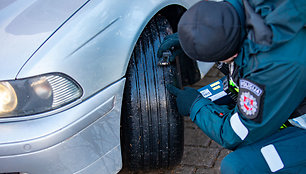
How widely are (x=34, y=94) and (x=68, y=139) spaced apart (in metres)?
0.25

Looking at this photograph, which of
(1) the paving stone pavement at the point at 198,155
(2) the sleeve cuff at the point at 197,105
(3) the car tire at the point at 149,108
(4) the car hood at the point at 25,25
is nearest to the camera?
(4) the car hood at the point at 25,25

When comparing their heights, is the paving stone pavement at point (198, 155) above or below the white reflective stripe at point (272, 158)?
below

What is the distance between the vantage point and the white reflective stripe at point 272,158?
187cm

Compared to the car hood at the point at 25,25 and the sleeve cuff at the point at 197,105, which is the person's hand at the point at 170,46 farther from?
the car hood at the point at 25,25

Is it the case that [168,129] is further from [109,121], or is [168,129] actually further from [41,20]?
[41,20]

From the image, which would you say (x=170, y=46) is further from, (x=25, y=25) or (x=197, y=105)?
(x=25, y=25)

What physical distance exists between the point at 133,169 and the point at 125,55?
2.37ft

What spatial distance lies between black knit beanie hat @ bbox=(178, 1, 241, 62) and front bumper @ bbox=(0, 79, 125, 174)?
1.48ft

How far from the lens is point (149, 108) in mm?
2154

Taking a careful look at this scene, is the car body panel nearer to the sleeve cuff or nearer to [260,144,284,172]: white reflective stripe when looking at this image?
the sleeve cuff

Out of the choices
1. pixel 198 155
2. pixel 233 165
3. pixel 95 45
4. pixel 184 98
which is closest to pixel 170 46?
pixel 184 98

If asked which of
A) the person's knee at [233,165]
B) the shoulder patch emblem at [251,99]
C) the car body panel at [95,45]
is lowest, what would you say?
the person's knee at [233,165]

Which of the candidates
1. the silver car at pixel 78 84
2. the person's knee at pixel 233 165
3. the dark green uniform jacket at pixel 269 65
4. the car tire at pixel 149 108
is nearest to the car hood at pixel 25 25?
the silver car at pixel 78 84

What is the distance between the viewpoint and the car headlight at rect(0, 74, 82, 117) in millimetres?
1729
